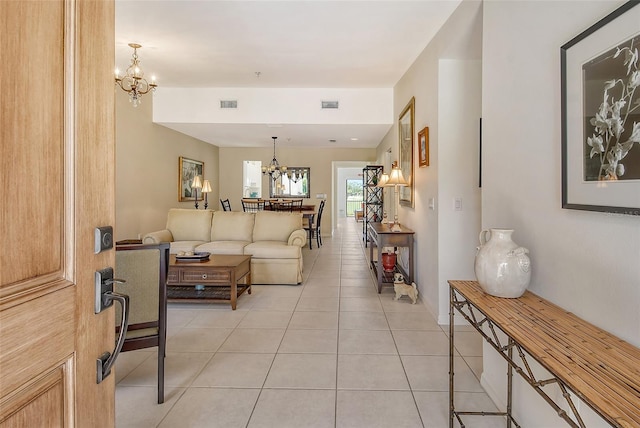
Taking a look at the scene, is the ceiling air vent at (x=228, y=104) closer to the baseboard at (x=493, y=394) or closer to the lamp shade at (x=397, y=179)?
the lamp shade at (x=397, y=179)

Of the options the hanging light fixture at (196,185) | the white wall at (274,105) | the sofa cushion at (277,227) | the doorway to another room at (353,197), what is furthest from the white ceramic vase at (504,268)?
the doorway to another room at (353,197)

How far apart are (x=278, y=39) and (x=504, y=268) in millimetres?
3408

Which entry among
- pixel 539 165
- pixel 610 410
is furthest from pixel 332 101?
pixel 610 410

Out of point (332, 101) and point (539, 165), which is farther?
point (332, 101)

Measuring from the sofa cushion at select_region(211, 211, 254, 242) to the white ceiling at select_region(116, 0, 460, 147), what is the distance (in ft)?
7.01

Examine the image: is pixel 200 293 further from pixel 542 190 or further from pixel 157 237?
pixel 542 190

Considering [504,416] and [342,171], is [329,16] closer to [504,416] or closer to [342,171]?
[504,416]

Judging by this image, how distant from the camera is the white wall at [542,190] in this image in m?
1.20

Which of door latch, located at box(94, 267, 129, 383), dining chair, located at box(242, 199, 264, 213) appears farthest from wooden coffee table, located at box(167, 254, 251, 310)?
dining chair, located at box(242, 199, 264, 213)

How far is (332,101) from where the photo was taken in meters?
5.83

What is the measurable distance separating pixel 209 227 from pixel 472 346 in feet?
12.8

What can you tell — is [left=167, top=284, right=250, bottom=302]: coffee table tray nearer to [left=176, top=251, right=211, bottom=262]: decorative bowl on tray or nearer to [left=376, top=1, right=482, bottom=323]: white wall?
[left=176, top=251, right=211, bottom=262]: decorative bowl on tray

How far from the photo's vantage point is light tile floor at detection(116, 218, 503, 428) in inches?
77.3

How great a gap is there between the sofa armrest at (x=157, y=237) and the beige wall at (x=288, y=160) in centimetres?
460
